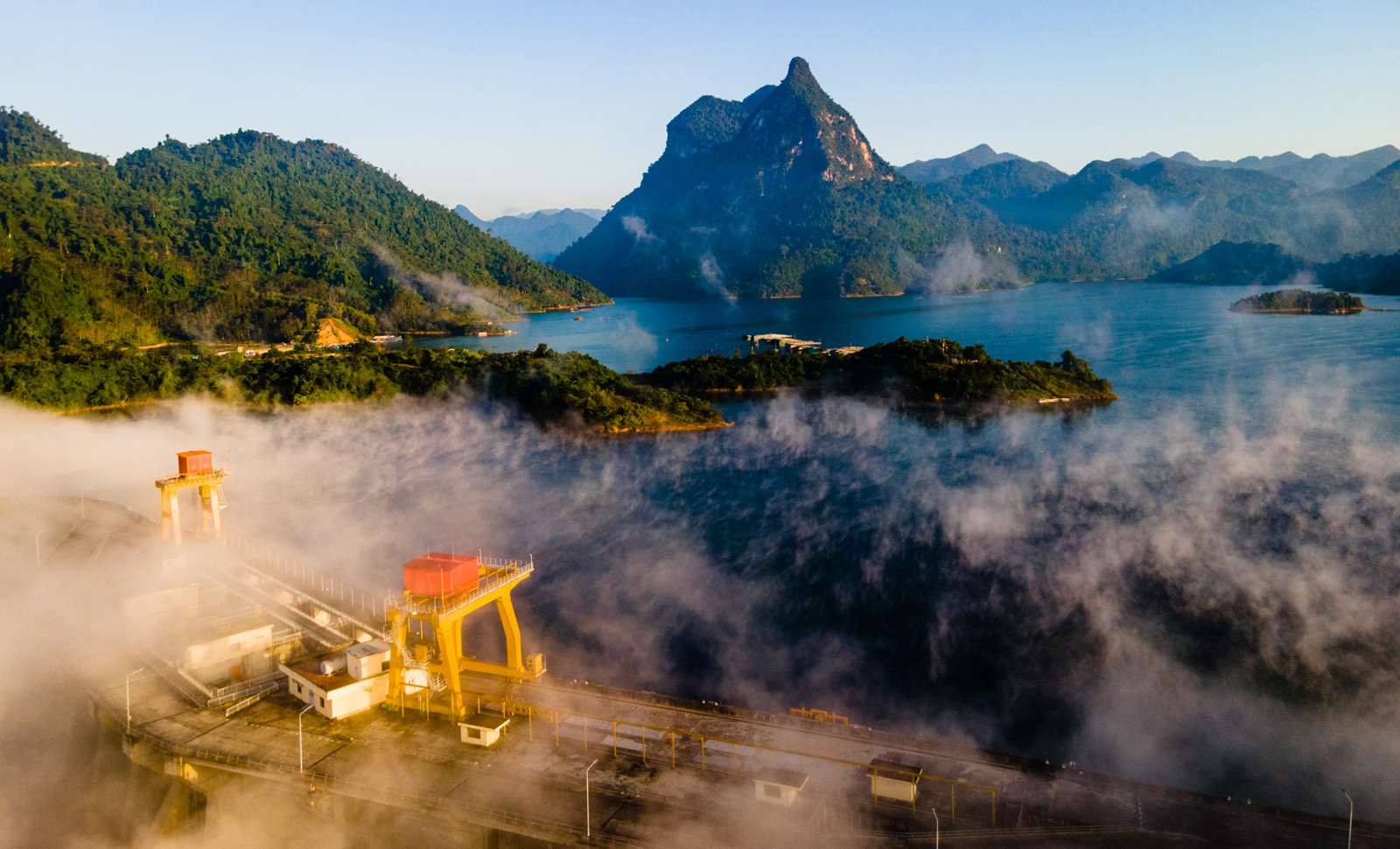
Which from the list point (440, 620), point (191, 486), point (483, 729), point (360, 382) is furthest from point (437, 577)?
point (360, 382)

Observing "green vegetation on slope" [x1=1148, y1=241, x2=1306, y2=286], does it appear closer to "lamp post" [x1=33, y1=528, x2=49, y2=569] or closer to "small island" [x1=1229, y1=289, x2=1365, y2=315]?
"small island" [x1=1229, y1=289, x2=1365, y2=315]

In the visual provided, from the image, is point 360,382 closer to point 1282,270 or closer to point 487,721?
point 487,721

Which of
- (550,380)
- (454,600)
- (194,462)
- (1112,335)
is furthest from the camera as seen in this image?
(1112,335)

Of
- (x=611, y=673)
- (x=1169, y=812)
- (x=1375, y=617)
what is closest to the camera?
(x=1169, y=812)

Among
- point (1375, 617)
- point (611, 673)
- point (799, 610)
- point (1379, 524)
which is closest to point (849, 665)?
point (799, 610)

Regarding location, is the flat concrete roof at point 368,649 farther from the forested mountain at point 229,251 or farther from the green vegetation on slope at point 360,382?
the forested mountain at point 229,251

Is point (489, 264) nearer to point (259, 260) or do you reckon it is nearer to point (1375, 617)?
point (259, 260)

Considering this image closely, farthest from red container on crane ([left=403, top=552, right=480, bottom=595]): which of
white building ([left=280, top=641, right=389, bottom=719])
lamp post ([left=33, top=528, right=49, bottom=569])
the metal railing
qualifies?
lamp post ([left=33, top=528, right=49, bottom=569])
